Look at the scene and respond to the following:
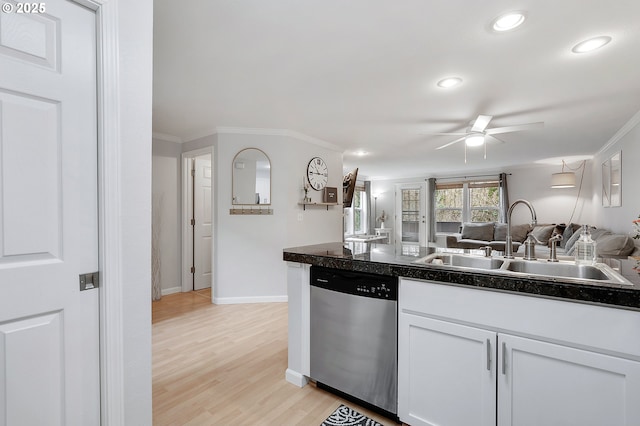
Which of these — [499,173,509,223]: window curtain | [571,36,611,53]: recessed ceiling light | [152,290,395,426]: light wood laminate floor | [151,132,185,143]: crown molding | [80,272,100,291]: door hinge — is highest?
[571,36,611,53]: recessed ceiling light

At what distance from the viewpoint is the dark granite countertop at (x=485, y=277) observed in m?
1.12

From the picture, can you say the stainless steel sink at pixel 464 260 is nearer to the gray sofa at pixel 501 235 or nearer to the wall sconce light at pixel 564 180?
the gray sofa at pixel 501 235

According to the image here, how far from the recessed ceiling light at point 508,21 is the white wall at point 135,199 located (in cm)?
180

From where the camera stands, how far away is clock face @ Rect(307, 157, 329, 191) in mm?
4379

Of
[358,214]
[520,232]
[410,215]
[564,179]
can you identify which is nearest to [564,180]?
[564,179]

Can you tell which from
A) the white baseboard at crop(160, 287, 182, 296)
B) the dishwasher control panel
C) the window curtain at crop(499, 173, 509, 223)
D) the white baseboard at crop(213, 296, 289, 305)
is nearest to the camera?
the dishwasher control panel

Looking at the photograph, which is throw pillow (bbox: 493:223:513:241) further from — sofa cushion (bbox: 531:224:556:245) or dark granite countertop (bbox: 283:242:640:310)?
dark granite countertop (bbox: 283:242:640:310)

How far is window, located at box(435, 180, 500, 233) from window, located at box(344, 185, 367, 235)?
2.02 m

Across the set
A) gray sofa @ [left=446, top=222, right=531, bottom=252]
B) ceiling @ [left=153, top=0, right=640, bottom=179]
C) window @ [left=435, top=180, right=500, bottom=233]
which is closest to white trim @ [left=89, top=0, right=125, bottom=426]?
ceiling @ [left=153, top=0, right=640, bottom=179]

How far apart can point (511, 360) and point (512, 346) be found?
0.07 meters

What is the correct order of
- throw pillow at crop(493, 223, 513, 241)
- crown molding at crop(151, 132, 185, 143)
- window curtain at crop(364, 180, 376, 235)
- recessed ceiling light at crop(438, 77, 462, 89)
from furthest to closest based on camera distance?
1. window curtain at crop(364, 180, 376, 235)
2. throw pillow at crop(493, 223, 513, 241)
3. crown molding at crop(151, 132, 185, 143)
4. recessed ceiling light at crop(438, 77, 462, 89)

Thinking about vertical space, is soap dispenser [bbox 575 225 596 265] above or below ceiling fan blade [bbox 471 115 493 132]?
below

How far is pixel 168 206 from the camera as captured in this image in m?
4.26

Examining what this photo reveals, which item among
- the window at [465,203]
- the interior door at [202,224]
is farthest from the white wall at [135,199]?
the window at [465,203]
